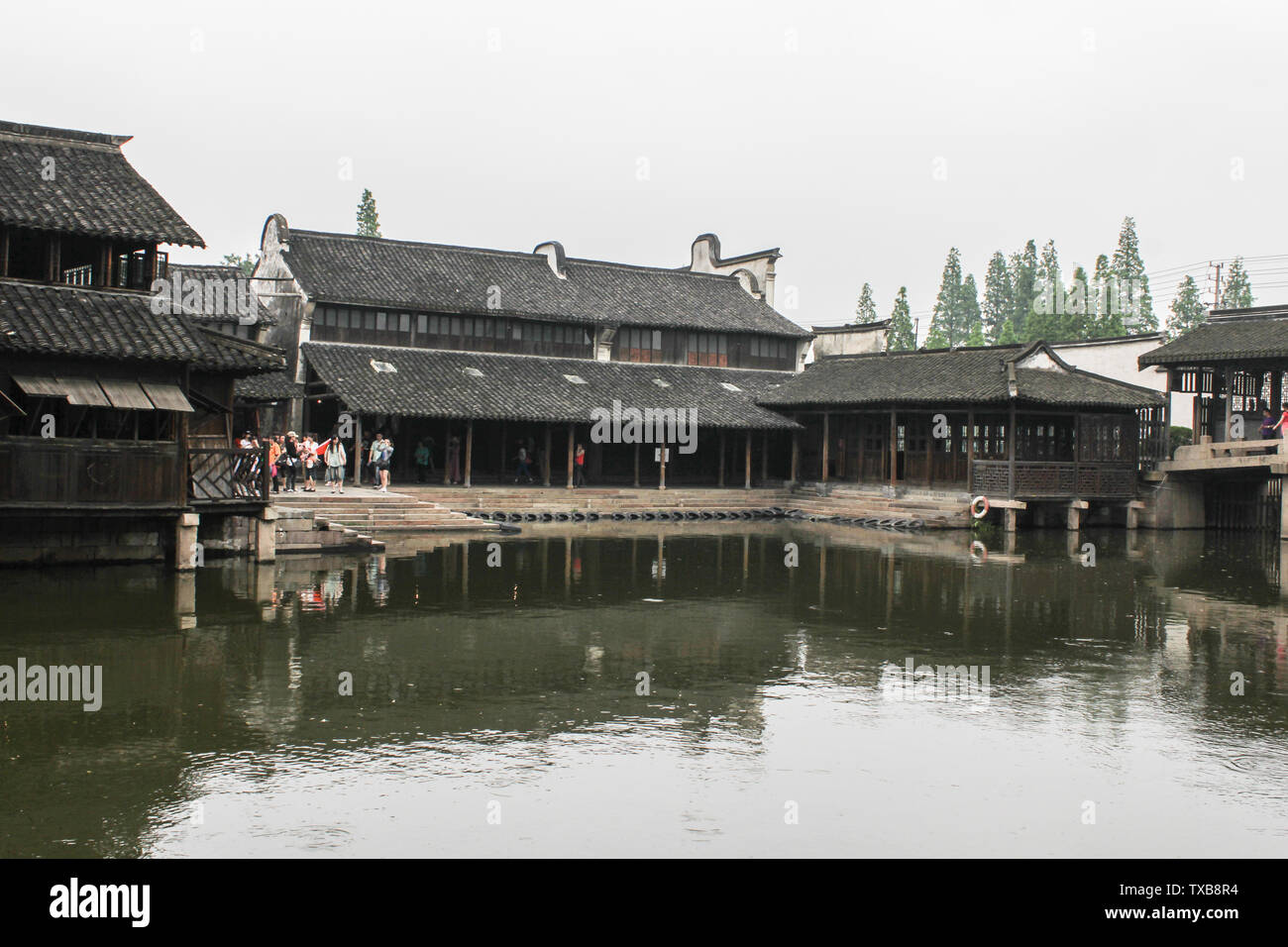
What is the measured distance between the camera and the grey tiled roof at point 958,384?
3597cm

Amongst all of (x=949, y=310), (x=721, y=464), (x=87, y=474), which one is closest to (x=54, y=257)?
(x=87, y=474)

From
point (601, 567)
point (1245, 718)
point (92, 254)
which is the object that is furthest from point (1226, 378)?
point (92, 254)

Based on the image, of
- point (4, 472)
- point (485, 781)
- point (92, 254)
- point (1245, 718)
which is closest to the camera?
point (485, 781)

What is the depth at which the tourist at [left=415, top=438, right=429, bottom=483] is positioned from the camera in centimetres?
3728

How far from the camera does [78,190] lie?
70.5 ft

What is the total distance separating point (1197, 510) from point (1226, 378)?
13.3ft

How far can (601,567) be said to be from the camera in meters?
23.8

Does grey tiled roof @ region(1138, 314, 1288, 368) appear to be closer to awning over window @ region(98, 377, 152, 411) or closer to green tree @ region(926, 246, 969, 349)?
awning over window @ region(98, 377, 152, 411)

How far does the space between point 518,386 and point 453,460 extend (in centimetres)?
331

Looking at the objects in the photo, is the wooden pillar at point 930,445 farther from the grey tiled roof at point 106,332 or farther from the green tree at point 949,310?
the green tree at point 949,310

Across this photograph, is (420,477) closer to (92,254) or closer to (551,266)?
(551,266)

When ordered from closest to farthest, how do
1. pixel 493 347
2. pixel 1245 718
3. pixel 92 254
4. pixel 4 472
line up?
pixel 1245 718, pixel 4 472, pixel 92 254, pixel 493 347
